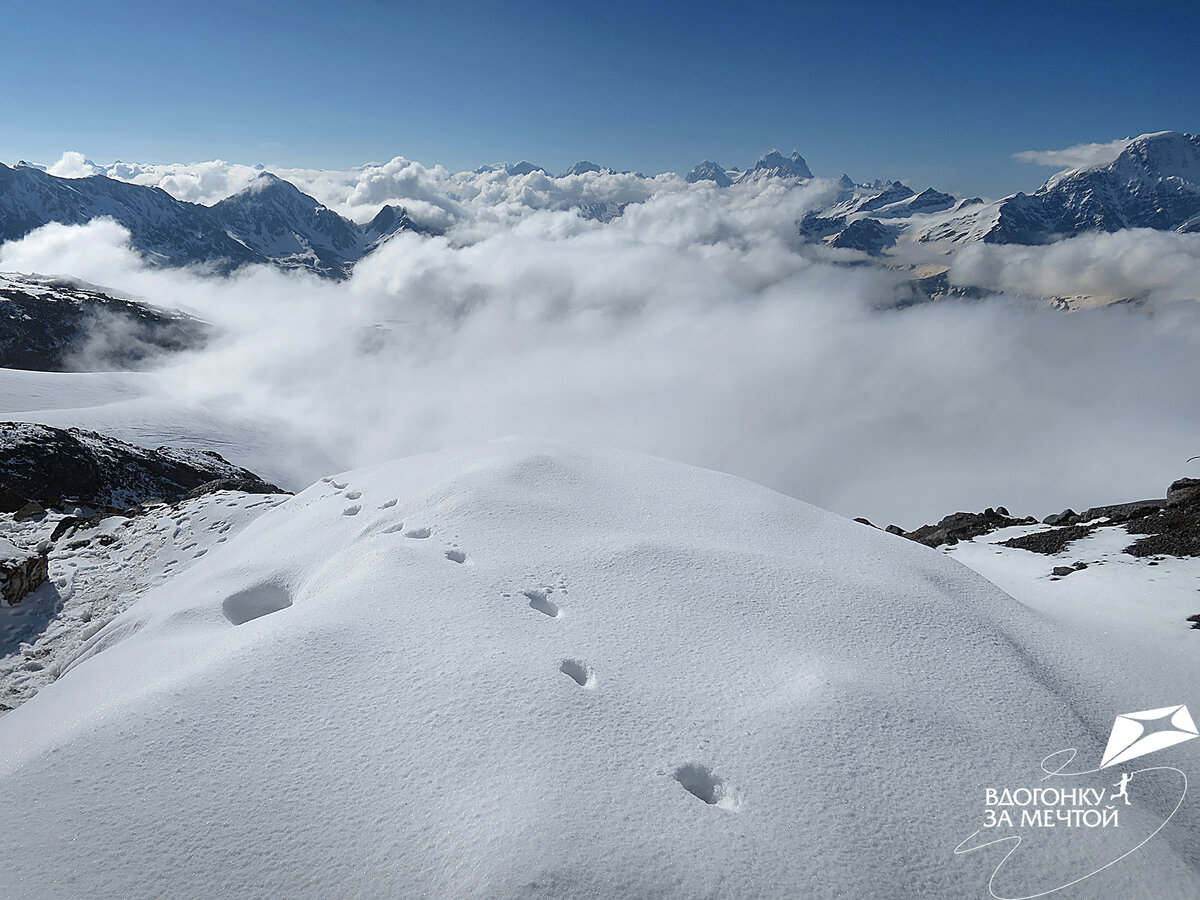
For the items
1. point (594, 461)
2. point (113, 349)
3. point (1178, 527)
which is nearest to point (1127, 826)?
point (594, 461)

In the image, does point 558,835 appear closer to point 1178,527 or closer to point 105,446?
point 1178,527

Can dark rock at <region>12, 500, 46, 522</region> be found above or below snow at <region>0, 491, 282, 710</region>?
above

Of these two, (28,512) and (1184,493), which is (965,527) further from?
(28,512)

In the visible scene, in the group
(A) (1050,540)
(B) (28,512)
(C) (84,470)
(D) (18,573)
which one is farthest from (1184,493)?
(C) (84,470)

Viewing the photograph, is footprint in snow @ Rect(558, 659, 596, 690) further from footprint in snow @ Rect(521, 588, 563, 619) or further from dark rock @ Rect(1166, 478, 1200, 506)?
dark rock @ Rect(1166, 478, 1200, 506)

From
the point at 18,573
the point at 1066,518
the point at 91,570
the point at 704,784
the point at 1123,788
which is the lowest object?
the point at 1066,518

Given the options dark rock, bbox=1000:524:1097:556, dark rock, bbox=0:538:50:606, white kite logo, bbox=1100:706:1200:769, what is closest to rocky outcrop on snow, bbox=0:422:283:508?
dark rock, bbox=0:538:50:606
